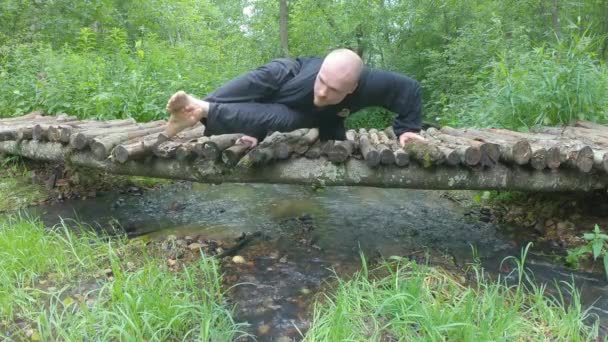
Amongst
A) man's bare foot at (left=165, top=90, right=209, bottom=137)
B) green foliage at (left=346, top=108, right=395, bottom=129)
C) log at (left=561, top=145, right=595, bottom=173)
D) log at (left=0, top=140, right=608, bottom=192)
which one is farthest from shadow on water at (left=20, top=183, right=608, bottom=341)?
green foliage at (left=346, top=108, right=395, bottom=129)

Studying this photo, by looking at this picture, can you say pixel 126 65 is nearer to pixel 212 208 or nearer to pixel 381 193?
pixel 212 208

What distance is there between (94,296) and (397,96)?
273cm

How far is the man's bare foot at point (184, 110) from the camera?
2984 millimetres

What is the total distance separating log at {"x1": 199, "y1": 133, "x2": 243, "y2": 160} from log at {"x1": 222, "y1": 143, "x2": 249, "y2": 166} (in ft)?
0.21

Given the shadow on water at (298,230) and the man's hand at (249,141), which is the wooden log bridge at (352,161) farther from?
the shadow on water at (298,230)

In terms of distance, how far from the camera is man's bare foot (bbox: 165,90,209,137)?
2984 mm

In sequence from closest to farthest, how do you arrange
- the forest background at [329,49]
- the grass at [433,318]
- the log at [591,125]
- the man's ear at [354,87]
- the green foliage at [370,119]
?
the grass at [433,318]
the man's ear at [354,87]
the log at [591,125]
the forest background at [329,49]
the green foliage at [370,119]

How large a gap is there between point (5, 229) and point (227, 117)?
7.68 ft

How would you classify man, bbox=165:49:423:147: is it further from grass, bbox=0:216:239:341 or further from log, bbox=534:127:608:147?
log, bbox=534:127:608:147

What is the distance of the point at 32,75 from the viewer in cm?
734

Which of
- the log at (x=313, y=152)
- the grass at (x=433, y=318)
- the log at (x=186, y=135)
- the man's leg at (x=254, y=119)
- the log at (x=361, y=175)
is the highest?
the man's leg at (x=254, y=119)

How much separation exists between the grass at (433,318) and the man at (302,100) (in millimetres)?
1224

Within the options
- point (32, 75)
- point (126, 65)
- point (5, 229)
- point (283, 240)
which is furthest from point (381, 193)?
point (32, 75)

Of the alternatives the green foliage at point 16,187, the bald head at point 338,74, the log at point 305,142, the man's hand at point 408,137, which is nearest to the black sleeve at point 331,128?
the log at point 305,142
